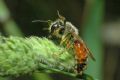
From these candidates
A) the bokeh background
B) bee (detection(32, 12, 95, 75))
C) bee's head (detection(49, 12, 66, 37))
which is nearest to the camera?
bee (detection(32, 12, 95, 75))

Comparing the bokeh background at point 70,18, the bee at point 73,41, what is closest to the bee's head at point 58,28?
the bee at point 73,41

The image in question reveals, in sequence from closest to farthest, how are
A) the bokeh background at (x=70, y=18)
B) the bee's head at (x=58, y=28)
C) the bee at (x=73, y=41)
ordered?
the bee at (x=73, y=41), the bee's head at (x=58, y=28), the bokeh background at (x=70, y=18)

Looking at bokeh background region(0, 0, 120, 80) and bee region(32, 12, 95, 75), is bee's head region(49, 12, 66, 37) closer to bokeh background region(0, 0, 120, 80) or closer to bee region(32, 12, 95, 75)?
bee region(32, 12, 95, 75)

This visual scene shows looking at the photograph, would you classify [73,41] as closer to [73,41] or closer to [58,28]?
[73,41]

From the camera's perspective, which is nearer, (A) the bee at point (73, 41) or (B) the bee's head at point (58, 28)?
(A) the bee at point (73, 41)

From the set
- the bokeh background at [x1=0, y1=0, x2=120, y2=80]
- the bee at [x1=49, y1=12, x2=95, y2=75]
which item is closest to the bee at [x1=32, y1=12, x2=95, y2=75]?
the bee at [x1=49, y1=12, x2=95, y2=75]

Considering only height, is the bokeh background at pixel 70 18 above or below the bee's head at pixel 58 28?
above

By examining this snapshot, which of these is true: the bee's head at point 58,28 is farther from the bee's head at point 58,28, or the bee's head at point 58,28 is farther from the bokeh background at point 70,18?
the bokeh background at point 70,18

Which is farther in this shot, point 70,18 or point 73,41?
point 70,18

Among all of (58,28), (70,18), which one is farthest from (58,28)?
(70,18)
